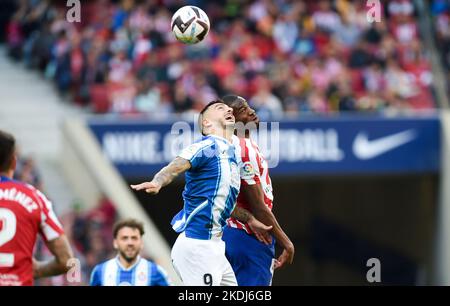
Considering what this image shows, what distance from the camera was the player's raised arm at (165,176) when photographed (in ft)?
26.4

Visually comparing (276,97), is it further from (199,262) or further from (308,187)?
(199,262)

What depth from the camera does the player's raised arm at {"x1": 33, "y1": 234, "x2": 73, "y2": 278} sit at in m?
7.95

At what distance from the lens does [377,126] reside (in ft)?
63.3

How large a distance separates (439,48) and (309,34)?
234 centimetres

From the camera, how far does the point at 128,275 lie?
10.9 meters

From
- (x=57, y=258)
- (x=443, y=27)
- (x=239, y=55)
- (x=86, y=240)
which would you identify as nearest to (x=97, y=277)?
(x=57, y=258)

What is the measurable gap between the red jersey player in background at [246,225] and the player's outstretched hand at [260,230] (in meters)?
0.04

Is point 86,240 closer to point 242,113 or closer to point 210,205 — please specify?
point 242,113

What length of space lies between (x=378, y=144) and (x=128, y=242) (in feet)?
30.4

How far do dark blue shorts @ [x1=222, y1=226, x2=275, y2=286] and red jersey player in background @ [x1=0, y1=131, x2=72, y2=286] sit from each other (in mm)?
2028

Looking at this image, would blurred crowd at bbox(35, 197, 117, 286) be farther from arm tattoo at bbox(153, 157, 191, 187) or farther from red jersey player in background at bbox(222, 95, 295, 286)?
arm tattoo at bbox(153, 157, 191, 187)

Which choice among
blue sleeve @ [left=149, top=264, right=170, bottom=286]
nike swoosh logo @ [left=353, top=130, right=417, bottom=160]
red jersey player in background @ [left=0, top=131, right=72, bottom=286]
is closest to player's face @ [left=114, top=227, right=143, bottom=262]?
blue sleeve @ [left=149, top=264, right=170, bottom=286]
